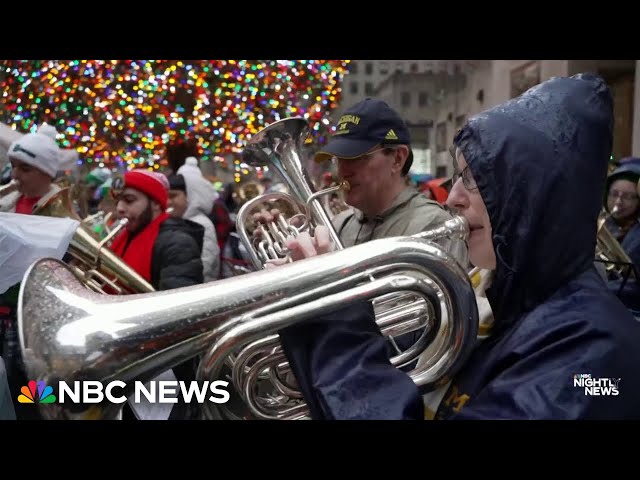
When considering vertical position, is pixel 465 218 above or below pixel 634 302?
above

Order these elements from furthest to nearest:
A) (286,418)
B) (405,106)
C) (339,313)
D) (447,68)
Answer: (405,106) < (447,68) < (286,418) < (339,313)

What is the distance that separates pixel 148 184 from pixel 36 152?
0.60m

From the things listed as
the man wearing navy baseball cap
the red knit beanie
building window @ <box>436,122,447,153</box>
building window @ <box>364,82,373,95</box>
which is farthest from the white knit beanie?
building window @ <box>364,82,373,95</box>

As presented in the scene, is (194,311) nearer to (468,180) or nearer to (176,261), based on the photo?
(468,180)

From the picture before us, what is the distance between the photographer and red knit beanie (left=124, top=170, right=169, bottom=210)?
12.0 feet

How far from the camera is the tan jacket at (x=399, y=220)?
8.05 feet

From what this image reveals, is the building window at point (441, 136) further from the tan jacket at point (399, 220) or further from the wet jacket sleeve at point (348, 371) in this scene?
the wet jacket sleeve at point (348, 371)

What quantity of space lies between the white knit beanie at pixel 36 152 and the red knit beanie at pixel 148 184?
41cm

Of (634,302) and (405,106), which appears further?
(405,106)

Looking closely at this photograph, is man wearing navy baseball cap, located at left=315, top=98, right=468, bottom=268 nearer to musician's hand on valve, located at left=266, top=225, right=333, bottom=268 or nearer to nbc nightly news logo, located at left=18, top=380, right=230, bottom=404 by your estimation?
musician's hand on valve, located at left=266, top=225, right=333, bottom=268
